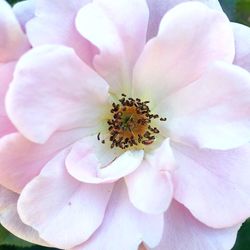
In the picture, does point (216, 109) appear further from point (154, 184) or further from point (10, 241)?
point (10, 241)

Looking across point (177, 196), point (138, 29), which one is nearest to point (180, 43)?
point (138, 29)

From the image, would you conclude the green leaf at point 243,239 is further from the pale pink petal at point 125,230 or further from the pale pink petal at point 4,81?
the pale pink petal at point 4,81

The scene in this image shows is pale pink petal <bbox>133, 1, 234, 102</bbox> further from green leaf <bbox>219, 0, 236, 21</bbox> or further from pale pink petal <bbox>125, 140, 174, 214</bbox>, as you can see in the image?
green leaf <bbox>219, 0, 236, 21</bbox>

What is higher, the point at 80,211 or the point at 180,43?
the point at 180,43

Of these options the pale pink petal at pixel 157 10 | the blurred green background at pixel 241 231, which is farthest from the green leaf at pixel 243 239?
the pale pink petal at pixel 157 10

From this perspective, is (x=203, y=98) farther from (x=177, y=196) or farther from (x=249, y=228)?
(x=249, y=228)

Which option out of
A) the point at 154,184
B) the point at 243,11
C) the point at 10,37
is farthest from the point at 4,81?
the point at 243,11

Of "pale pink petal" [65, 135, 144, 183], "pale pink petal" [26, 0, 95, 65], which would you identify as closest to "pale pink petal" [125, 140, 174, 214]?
"pale pink petal" [65, 135, 144, 183]
